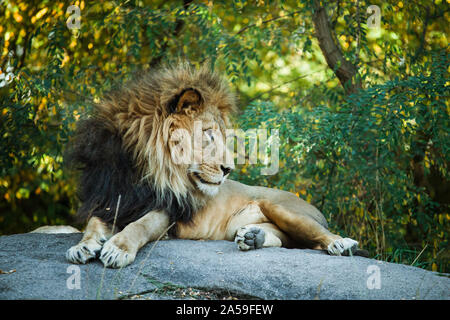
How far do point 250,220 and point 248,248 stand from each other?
2.42 feet

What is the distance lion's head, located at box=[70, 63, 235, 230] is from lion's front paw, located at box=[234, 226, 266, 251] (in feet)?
1.68

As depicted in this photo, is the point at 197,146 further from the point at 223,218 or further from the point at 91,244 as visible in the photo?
the point at 91,244

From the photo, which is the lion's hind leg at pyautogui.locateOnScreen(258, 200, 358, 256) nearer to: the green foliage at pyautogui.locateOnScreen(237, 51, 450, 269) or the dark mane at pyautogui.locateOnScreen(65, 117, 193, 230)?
the dark mane at pyautogui.locateOnScreen(65, 117, 193, 230)

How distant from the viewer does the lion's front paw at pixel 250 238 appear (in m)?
3.31

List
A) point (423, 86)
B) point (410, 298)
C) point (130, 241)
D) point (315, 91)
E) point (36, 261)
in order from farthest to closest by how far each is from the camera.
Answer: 1. point (315, 91)
2. point (423, 86)
3. point (130, 241)
4. point (36, 261)
5. point (410, 298)

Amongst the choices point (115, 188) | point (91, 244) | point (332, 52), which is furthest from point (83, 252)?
point (332, 52)

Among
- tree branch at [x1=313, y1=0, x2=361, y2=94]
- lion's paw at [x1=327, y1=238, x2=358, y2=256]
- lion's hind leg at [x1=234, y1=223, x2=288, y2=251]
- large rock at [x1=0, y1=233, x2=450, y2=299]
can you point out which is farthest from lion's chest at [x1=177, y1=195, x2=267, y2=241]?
tree branch at [x1=313, y1=0, x2=361, y2=94]

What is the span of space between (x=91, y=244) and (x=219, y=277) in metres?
0.84

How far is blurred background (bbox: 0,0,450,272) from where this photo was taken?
467 centimetres

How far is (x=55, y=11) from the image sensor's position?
5547 millimetres
